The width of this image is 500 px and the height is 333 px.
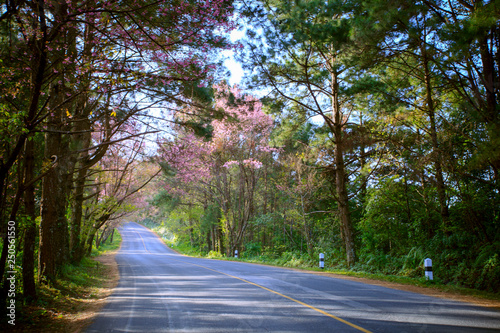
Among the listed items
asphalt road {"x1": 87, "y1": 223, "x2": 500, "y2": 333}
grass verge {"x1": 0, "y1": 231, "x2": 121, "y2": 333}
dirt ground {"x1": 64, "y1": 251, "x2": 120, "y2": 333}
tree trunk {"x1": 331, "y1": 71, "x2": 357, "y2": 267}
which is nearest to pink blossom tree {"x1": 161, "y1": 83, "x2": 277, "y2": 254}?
tree trunk {"x1": 331, "y1": 71, "x2": 357, "y2": 267}

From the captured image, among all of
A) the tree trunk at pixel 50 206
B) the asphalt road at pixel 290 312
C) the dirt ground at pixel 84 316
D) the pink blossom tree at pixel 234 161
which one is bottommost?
the dirt ground at pixel 84 316

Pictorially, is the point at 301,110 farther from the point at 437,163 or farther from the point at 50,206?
the point at 50,206

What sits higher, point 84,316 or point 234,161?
point 234,161

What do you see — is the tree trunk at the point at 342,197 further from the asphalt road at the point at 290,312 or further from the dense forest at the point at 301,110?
the asphalt road at the point at 290,312

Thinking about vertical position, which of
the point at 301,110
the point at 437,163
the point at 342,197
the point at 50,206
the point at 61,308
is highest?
the point at 301,110

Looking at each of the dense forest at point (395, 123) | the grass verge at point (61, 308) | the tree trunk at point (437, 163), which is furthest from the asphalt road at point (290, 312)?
the tree trunk at point (437, 163)

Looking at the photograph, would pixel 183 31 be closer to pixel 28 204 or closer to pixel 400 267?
pixel 28 204

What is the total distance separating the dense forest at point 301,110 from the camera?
639 cm

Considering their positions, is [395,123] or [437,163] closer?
[437,163]

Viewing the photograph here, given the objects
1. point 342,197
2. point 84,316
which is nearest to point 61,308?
point 84,316

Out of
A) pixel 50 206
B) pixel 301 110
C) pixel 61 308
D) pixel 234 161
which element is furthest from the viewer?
pixel 234 161

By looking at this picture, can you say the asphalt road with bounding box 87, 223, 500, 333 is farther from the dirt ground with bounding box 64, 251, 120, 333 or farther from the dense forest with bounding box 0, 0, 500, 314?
the dense forest with bounding box 0, 0, 500, 314

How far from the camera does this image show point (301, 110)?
1620 centimetres

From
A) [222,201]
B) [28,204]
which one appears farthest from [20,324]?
[222,201]
